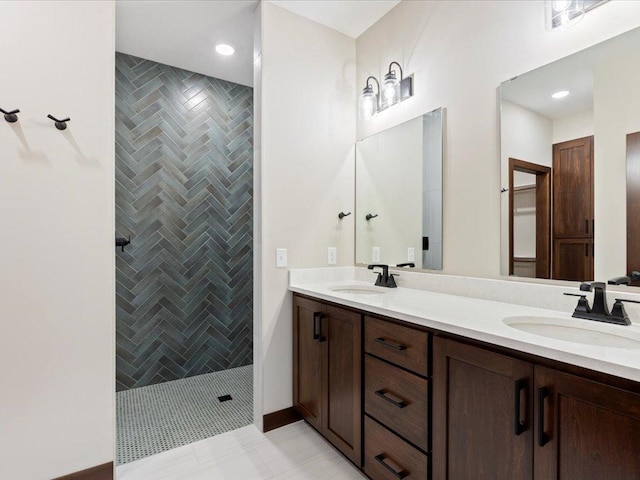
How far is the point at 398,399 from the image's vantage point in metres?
1.44

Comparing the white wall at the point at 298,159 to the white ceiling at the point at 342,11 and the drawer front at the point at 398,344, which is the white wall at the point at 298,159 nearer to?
the white ceiling at the point at 342,11

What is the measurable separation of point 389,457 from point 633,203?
57.1 inches

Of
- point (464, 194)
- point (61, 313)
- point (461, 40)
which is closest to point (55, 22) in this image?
point (61, 313)

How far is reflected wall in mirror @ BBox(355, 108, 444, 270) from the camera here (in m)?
2.05

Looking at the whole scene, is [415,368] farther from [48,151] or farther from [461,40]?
[48,151]

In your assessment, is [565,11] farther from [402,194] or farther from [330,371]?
[330,371]

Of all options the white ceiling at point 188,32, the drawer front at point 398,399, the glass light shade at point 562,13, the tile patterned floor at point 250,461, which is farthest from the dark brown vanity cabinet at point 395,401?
the white ceiling at point 188,32

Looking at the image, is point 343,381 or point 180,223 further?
point 180,223

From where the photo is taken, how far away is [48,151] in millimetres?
1613

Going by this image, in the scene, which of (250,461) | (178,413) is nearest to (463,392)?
(250,461)

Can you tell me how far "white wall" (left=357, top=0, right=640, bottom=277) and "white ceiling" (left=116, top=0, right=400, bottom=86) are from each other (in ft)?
1.48

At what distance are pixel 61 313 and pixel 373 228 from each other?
1.94 metres

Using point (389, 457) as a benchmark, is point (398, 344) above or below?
above

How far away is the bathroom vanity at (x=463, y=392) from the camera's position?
854 mm
